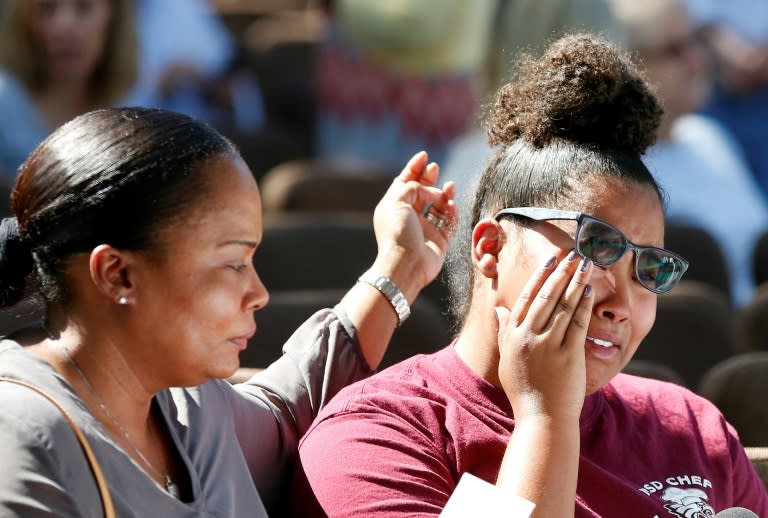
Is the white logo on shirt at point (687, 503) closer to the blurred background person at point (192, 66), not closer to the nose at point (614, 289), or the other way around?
the nose at point (614, 289)

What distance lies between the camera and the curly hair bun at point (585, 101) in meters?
1.91

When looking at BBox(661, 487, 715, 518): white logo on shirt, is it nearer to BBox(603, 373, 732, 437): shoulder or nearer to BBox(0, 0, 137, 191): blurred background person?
BBox(603, 373, 732, 437): shoulder

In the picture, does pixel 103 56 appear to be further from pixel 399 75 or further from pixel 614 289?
pixel 614 289

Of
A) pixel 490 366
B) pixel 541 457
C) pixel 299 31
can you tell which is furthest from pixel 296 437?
pixel 299 31

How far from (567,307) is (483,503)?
29 cm

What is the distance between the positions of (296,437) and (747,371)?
1126 millimetres

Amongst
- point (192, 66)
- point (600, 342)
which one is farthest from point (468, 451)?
point (192, 66)

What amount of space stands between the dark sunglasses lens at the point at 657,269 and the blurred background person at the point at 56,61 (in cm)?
291

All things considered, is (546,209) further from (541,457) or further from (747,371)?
(747,371)

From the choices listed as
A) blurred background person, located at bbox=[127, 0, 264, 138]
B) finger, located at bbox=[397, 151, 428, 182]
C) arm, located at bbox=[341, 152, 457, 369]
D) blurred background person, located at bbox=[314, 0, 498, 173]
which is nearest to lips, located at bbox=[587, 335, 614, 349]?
arm, located at bbox=[341, 152, 457, 369]

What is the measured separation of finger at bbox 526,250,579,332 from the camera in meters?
1.70

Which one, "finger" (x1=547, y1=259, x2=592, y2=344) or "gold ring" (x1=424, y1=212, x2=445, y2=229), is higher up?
"finger" (x1=547, y1=259, x2=592, y2=344)

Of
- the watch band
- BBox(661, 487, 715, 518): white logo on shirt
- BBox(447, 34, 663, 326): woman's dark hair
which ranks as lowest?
BBox(661, 487, 715, 518): white logo on shirt

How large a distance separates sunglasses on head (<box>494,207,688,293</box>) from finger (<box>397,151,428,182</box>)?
34cm
